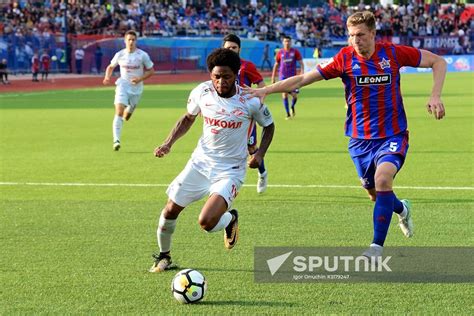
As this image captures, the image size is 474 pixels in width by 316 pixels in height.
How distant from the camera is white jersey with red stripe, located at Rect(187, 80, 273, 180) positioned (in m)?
8.01

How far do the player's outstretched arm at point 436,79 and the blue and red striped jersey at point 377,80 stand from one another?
0.26ft

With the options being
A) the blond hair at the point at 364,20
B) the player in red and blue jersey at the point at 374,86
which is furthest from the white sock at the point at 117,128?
the blond hair at the point at 364,20

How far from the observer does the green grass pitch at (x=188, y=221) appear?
707 centimetres

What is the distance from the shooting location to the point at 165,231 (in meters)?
8.14

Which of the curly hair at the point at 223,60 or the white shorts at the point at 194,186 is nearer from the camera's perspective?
the curly hair at the point at 223,60

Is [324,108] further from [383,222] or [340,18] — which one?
[340,18]

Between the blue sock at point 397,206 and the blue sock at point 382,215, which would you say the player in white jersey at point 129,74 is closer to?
the blue sock at point 397,206

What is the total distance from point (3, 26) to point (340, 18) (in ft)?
96.8

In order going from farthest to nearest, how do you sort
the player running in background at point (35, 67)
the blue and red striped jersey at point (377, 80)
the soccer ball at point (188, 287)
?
the player running in background at point (35, 67)
the blue and red striped jersey at point (377, 80)
the soccer ball at point (188, 287)

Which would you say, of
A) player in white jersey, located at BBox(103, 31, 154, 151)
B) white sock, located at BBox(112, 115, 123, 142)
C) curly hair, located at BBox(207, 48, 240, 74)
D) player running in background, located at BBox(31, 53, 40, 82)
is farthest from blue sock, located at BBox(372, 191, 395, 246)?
player running in background, located at BBox(31, 53, 40, 82)

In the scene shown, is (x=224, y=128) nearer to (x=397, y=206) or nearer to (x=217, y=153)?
(x=217, y=153)

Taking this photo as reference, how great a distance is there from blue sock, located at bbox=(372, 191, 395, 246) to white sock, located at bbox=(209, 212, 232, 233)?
134cm

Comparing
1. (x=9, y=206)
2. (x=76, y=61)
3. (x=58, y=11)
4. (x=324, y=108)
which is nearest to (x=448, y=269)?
(x=9, y=206)

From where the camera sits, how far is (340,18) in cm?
7256
